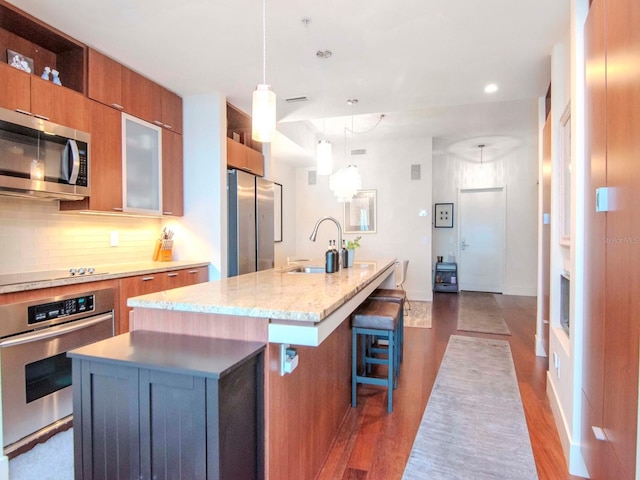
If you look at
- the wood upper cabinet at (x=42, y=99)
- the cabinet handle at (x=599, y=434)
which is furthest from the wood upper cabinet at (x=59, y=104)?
the cabinet handle at (x=599, y=434)

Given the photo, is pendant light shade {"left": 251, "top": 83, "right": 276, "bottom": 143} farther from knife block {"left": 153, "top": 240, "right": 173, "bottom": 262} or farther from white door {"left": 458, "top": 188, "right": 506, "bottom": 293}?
white door {"left": 458, "top": 188, "right": 506, "bottom": 293}

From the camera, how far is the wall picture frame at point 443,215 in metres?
7.62

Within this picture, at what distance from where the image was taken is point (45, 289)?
214 centimetres

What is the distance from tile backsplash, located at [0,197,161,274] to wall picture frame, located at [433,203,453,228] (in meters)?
6.02

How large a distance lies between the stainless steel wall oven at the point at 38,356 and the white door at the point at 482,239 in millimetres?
7036

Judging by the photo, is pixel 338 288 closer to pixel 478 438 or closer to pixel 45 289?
pixel 478 438

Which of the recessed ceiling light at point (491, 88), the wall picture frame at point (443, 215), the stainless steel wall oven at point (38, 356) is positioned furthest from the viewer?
the wall picture frame at point (443, 215)

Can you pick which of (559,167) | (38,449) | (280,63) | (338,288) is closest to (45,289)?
(38,449)

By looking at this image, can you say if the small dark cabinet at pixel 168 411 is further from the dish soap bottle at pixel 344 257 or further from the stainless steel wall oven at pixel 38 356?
the dish soap bottle at pixel 344 257

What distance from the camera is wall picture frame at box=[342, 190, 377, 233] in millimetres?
6754

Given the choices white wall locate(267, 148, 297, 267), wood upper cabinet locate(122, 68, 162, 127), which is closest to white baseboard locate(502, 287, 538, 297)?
white wall locate(267, 148, 297, 267)

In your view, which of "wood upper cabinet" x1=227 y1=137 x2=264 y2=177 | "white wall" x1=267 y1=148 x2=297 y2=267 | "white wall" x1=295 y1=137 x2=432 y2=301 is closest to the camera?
"wood upper cabinet" x1=227 y1=137 x2=264 y2=177

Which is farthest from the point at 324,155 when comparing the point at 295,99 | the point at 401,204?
the point at 401,204

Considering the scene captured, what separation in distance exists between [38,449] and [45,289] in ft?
3.04
